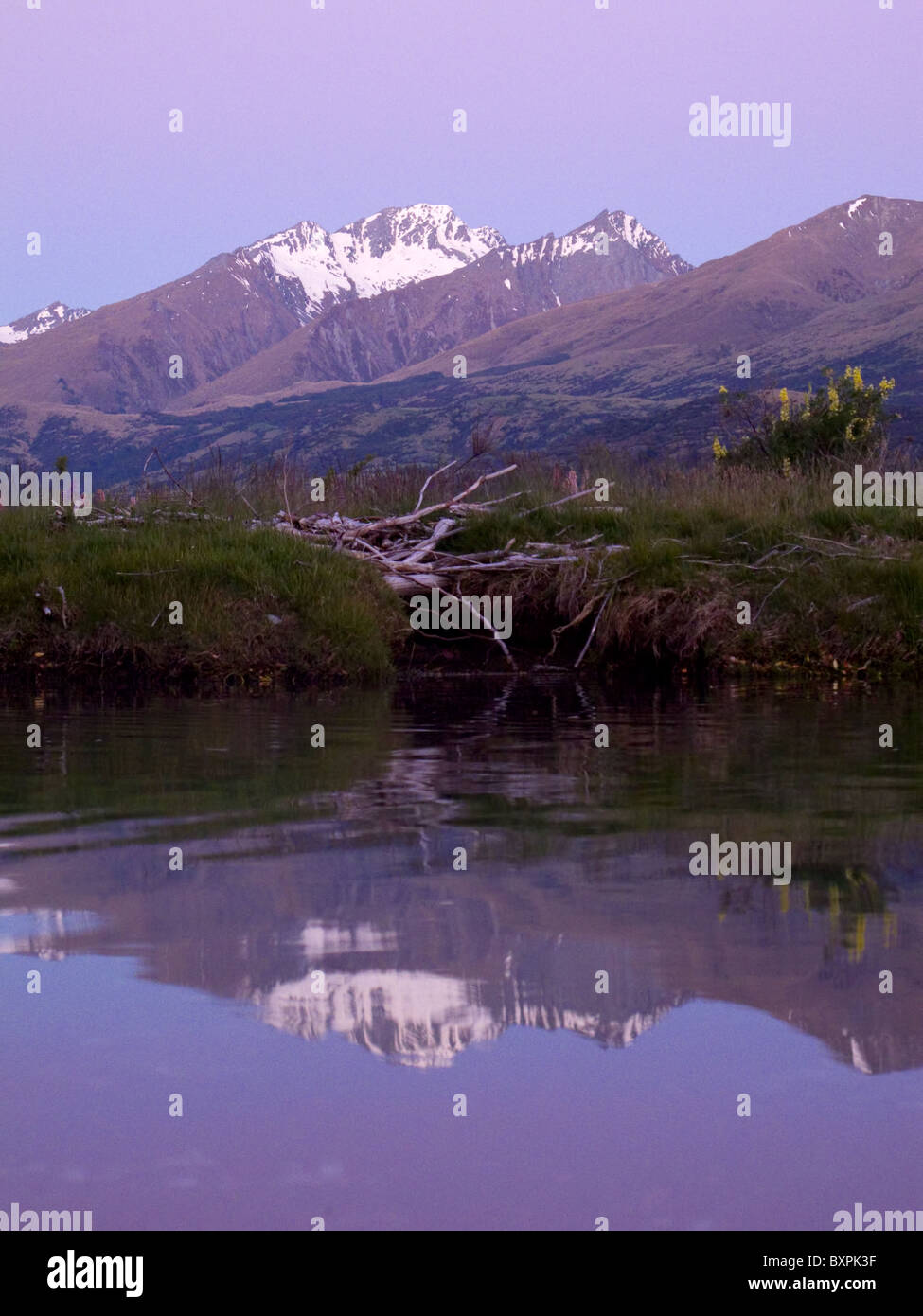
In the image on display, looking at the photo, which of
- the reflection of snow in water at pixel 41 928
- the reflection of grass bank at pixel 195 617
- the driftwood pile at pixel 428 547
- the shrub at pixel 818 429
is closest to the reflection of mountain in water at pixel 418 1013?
the reflection of snow in water at pixel 41 928

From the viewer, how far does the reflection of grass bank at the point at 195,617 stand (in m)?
14.3

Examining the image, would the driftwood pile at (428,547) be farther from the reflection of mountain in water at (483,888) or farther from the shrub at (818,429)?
the reflection of mountain in water at (483,888)

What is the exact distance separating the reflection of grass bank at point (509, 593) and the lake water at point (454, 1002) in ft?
22.3

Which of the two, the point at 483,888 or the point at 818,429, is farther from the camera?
the point at 818,429

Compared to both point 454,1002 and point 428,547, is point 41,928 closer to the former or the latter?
point 454,1002

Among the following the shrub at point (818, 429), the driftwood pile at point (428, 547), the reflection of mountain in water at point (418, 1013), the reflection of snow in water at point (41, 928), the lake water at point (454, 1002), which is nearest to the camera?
the lake water at point (454, 1002)

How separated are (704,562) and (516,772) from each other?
8.33 metres

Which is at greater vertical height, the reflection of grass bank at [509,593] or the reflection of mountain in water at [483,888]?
the reflection of grass bank at [509,593]

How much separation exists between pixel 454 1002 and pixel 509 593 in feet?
40.5

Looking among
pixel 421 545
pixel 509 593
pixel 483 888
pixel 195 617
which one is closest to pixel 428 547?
pixel 421 545

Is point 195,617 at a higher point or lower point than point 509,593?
lower

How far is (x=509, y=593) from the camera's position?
16219mm

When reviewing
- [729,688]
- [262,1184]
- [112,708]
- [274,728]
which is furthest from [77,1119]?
[729,688]

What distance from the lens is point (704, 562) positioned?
16.1 m
